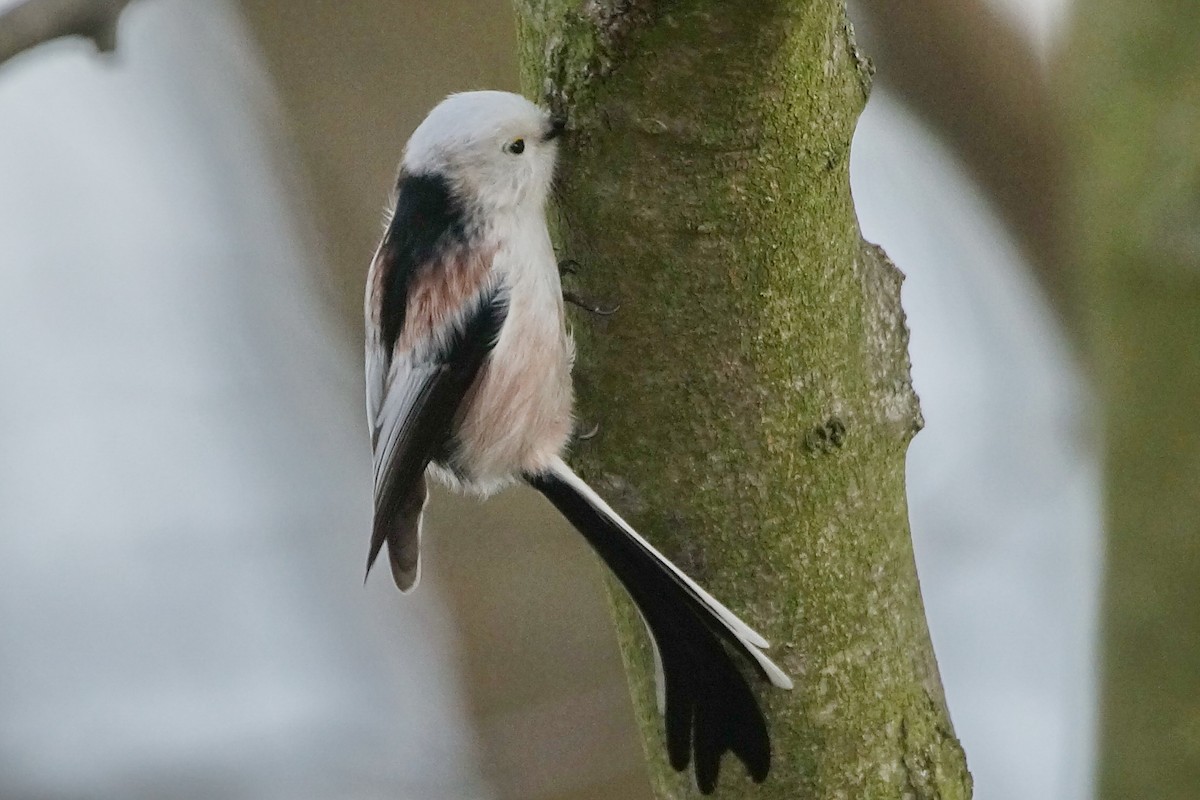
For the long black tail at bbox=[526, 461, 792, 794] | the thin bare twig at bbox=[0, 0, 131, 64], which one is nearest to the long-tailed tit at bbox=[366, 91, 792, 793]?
the long black tail at bbox=[526, 461, 792, 794]

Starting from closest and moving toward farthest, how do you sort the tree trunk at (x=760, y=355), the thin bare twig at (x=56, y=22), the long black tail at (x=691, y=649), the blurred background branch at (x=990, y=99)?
1. the tree trunk at (x=760, y=355)
2. the long black tail at (x=691, y=649)
3. the thin bare twig at (x=56, y=22)
4. the blurred background branch at (x=990, y=99)

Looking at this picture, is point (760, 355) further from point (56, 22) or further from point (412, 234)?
point (56, 22)

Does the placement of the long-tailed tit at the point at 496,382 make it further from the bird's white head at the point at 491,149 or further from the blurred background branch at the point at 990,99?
the blurred background branch at the point at 990,99

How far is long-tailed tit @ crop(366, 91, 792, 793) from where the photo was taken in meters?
0.79

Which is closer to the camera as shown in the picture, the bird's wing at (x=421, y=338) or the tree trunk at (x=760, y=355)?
the tree trunk at (x=760, y=355)

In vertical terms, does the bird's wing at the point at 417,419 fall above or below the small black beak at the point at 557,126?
below

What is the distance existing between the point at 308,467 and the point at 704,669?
1702 mm

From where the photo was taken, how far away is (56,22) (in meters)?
0.93

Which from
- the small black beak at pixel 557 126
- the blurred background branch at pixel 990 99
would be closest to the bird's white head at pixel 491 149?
the small black beak at pixel 557 126

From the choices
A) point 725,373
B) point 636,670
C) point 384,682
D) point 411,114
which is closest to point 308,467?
point 384,682

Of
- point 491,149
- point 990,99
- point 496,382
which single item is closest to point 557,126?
point 491,149

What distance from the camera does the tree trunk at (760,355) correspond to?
2.21 ft

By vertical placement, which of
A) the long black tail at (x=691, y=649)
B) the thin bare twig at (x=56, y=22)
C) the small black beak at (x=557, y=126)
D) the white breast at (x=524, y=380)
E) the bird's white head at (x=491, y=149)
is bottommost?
the long black tail at (x=691, y=649)

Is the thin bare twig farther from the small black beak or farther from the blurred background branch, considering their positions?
the blurred background branch
